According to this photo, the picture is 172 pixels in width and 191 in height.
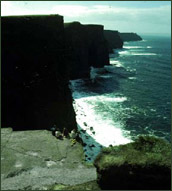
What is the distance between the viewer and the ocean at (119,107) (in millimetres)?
40062

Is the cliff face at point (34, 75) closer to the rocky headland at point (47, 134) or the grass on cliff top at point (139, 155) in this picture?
the rocky headland at point (47, 134)

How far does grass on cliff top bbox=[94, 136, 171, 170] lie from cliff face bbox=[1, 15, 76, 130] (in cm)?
1836

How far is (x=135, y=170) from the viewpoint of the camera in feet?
29.7

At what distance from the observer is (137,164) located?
9.05m

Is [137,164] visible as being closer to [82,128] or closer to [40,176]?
[40,176]

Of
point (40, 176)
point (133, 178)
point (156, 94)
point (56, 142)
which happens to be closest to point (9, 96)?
point (56, 142)

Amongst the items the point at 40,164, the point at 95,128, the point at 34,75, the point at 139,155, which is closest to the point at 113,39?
the point at 95,128

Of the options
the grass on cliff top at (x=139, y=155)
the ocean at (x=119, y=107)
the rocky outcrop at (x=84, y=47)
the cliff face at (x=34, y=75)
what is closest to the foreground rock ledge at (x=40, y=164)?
the grass on cliff top at (x=139, y=155)

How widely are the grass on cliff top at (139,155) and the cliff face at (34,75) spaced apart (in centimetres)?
1836

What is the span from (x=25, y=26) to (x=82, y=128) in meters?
18.9

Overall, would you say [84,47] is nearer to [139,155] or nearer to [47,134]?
[47,134]

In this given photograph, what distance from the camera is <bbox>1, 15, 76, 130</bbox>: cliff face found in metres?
28.3

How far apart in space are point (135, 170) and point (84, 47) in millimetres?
77028

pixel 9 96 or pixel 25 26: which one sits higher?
pixel 25 26
